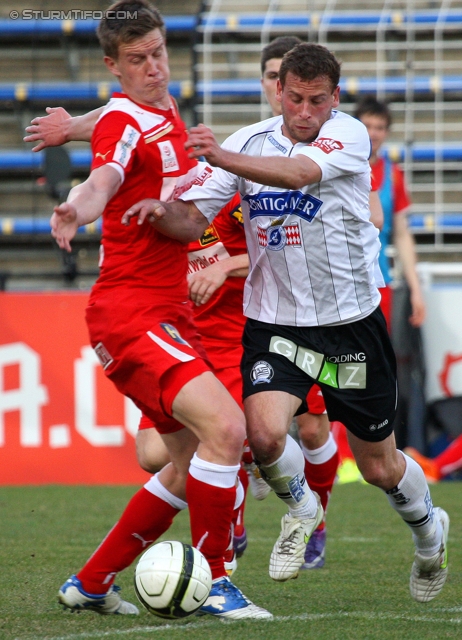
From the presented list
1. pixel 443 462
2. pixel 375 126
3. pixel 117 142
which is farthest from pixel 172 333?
pixel 443 462

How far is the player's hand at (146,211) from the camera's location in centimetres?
349

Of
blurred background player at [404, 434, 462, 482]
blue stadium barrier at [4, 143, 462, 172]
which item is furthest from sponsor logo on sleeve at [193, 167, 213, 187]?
blue stadium barrier at [4, 143, 462, 172]

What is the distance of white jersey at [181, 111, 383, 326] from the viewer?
3.99 meters

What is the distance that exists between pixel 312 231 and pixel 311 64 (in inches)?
25.4

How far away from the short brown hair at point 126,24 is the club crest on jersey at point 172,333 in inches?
41.4

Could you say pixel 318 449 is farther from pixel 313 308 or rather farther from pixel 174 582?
pixel 174 582

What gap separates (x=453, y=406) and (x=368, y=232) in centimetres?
512

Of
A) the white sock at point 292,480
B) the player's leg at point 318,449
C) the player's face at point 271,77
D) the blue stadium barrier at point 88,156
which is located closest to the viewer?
the white sock at point 292,480

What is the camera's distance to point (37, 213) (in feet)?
41.0

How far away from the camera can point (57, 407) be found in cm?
851

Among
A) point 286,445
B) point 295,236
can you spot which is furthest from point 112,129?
point 286,445

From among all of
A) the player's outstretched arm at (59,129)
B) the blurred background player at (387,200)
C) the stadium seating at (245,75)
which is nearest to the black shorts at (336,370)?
the player's outstretched arm at (59,129)

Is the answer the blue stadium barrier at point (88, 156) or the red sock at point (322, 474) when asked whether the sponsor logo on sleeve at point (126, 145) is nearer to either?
the red sock at point (322, 474)

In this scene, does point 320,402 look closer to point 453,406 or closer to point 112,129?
point 112,129
